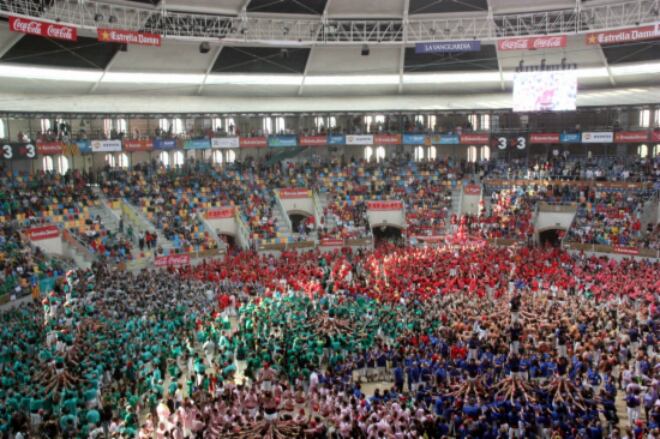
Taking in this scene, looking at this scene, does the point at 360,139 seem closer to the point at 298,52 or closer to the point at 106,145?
the point at 298,52

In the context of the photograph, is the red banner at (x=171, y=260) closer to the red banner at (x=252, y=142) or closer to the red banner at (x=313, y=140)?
the red banner at (x=252, y=142)

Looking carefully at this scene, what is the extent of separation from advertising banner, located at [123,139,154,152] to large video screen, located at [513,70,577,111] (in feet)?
85.4

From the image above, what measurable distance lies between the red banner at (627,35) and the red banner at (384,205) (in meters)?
16.8

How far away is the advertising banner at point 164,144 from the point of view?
4547 centimetres

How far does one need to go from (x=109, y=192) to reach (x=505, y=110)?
29.6 meters

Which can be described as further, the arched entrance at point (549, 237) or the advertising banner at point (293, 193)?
the advertising banner at point (293, 193)

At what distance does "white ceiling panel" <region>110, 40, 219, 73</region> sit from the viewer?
41.2m

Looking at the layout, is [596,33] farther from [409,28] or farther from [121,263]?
[121,263]

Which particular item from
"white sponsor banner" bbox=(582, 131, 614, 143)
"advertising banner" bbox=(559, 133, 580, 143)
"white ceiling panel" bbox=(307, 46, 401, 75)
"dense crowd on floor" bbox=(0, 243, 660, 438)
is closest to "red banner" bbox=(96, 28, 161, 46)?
"dense crowd on floor" bbox=(0, 243, 660, 438)

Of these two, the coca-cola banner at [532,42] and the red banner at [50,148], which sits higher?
the coca-cola banner at [532,42]

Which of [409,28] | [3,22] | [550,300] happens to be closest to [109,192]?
[3,22]

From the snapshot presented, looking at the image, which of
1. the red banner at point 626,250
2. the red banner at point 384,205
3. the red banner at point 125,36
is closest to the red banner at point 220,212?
the red banner at point 384,205

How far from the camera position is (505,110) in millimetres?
48188

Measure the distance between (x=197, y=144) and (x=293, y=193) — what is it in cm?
797
